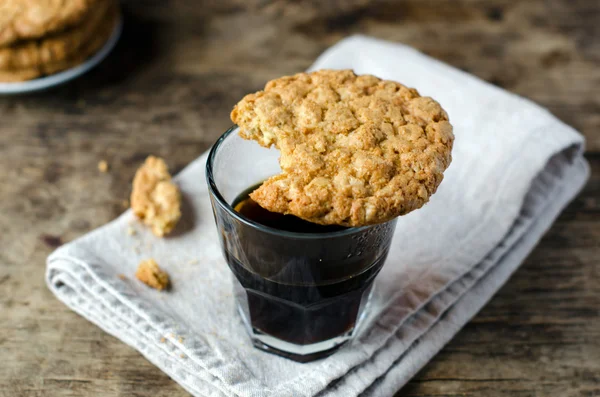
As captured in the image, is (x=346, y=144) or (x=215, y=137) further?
(x=215, y=137)

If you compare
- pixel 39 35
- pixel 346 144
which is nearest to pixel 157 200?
pixel 346 144

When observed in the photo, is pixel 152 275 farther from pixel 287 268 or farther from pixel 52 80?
pixel 52 80

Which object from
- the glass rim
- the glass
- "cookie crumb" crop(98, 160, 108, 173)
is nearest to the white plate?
"cookie crumb" crop(98, 160, 108, 173)

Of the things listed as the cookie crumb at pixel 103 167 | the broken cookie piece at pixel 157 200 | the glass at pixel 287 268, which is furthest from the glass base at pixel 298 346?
the cookie crumb at pixel 103 167

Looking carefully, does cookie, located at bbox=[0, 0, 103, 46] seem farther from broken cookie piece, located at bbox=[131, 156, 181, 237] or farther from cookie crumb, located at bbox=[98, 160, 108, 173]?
broken cookie piece, located at bbox=[131, 156, 181, 237]

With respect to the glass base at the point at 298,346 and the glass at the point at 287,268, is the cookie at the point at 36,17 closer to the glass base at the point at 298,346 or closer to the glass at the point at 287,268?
the glass at the point at 287,268
